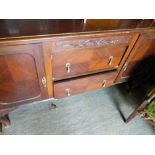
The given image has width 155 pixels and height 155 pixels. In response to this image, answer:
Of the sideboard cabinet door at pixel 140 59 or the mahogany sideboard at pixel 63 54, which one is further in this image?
the sideboard cabinet door at pixel 140 59

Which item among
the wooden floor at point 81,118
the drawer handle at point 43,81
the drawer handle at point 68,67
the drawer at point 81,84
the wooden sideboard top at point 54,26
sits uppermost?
the wooden sideboard top at point 54,26

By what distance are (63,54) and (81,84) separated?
308mm

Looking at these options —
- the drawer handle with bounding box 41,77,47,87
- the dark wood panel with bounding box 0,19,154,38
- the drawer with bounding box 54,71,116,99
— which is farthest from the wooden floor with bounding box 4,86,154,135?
the dark wood panel with bounding box 0,19,154,38

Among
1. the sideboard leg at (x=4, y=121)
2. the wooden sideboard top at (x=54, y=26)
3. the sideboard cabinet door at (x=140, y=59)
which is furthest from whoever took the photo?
the sideboard leg at (x=4, y=121)

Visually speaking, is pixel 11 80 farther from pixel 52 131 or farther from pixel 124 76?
pixel 124 76

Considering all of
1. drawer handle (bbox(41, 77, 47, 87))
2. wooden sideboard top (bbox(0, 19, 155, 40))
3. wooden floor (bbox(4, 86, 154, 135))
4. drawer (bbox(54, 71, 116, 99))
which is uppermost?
wooden sideboard top (bbox(0, 19, 155, 40))

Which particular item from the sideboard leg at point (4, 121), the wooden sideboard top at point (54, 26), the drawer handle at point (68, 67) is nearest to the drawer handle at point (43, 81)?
the drawer handle at point (68, 67)

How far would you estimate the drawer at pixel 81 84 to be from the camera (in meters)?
0.91

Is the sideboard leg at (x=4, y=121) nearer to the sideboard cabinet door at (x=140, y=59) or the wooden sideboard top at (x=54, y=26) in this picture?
the wooden sideboard top at (x=54, y=26)

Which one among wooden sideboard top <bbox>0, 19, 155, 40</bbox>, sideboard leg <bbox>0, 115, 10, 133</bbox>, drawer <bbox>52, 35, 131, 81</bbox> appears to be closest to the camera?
wooden sideboard top <bbox>0, 19, 155, 40</bbox>

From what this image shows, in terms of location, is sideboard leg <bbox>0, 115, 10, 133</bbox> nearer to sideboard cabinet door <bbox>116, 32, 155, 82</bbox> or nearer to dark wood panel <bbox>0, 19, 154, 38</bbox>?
dark wood panel <bbox>0, 19, 154, 38</bbox>

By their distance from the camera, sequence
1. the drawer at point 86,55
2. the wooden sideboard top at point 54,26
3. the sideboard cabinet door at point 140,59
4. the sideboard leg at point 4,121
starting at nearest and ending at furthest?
the wooden sideboard top at point 54,26
the drawer at point 86,55
the sideboard cabinet door at point 140,59
the sideboard leg at point 4,121

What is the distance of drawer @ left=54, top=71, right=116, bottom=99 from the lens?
91 cm
